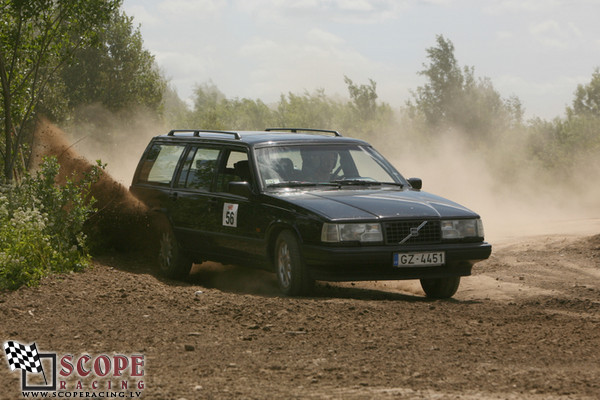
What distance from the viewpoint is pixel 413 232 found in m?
9.59

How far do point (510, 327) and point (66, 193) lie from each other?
602 centimetres

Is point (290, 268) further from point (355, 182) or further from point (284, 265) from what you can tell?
point (355, 182)

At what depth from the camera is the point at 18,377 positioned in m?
6.18

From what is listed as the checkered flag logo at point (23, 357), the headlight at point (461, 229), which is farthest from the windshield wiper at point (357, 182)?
the checkered flag logo at point (23, 357)

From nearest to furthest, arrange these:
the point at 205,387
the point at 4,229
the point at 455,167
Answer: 1. the point at 205,387
2. the point at 4,229
3. the point at 455,167

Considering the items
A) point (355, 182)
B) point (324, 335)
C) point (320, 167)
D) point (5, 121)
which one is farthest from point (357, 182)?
point (5, 121)

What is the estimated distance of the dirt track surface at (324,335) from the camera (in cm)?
593

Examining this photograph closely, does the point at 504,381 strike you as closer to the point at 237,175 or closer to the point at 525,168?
the point at 237,175

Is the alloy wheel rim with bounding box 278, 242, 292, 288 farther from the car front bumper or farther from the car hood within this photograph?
the car hood

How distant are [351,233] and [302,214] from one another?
0.56 meters

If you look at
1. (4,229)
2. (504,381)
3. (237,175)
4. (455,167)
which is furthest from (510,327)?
(455,167)

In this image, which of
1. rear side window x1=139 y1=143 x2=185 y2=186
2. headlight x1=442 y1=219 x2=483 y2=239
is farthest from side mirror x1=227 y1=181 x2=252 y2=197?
headlight x1=442 y1=219 x2=483 y2=239

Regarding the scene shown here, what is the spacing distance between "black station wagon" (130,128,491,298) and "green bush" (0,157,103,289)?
106cm

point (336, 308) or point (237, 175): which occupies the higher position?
point (237, 175)
